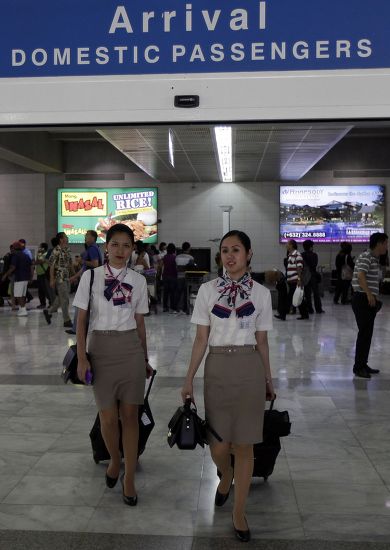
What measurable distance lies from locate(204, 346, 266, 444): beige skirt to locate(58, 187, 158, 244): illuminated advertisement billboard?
56.8 ft

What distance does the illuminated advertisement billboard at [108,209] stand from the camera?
20.0 m

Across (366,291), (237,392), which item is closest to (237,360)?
(237,392)

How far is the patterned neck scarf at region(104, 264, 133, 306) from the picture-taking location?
3293mm

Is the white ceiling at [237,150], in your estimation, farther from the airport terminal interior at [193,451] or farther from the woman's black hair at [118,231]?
the woman's black hair at [118,231]

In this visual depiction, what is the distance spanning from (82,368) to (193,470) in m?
1.13

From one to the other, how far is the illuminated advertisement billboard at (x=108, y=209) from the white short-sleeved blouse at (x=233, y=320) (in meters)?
17.2

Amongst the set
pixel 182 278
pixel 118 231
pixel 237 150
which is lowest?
pixel 182 278

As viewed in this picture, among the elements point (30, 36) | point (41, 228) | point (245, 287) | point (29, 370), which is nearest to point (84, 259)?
point (29, 370)

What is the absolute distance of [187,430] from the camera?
9.68 feet

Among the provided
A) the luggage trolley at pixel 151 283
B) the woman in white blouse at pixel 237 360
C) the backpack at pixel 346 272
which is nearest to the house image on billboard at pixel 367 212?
the backpack at pixel 346 272

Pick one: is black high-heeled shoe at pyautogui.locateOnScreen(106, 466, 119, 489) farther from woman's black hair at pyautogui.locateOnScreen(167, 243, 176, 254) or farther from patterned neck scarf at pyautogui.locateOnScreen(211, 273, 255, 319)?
woman's black hair at pyautogui.locateOnScreen(167, 243, 176, 254)

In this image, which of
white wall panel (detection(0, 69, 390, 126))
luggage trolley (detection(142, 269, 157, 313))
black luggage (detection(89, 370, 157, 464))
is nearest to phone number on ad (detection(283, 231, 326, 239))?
luggage trolley (detection(142, 269, 157, 313))

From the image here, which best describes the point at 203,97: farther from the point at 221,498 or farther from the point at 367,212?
the point at 367,212

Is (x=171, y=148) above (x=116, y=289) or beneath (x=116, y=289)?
above
